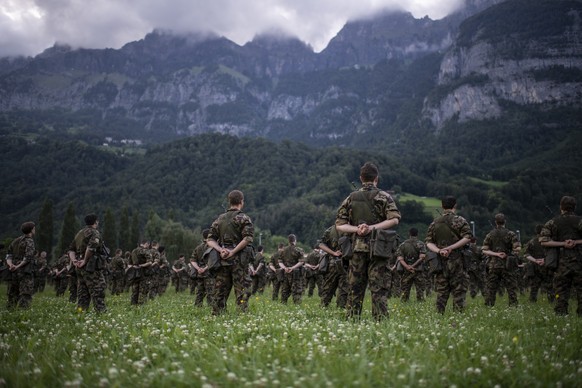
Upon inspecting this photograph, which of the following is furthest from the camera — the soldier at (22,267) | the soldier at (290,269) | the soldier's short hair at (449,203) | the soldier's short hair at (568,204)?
the soldier at (290,269)

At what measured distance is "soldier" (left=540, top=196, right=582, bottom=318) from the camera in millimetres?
9930

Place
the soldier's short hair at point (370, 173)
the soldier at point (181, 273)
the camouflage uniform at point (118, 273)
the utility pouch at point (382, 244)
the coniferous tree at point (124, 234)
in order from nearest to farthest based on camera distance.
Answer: the utility pouch at point (382, 244), the soldier's short hair at point (370, 173), the camouflage uniform at point (118, 273), the soldier at point (181, 273), the coniferous tree at point (124, 234)

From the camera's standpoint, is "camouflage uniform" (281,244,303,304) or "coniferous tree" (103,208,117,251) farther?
"coniferous tree" (103,208,117,251)

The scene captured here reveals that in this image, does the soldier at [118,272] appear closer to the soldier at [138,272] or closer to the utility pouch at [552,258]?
the soldier at [138,272]

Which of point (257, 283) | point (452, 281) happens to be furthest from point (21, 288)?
point (257, 283)

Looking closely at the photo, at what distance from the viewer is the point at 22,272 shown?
1388 cm

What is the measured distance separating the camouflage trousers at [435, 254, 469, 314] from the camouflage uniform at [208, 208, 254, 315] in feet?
16.0

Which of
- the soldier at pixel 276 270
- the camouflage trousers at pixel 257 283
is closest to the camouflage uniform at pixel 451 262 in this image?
the soldier at pixel 276 270

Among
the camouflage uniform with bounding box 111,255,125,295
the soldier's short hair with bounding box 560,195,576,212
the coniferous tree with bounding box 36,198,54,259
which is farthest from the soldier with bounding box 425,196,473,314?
the coniferous tree with bounding box 36,198,54,259

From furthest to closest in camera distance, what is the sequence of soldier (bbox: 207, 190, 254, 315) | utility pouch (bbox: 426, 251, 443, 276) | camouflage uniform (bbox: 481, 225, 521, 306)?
camouflage uniform (bbox: 481, 225, 521, 306) < utility pouch (bbox: 426, 251, 443, 276) < soldier (bbox: 207, 190, 254, 315)

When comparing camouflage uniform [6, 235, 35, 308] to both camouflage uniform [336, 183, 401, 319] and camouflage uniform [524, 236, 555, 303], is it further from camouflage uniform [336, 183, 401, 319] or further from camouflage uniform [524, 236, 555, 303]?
camouflage uniform [524, 236, 555, 303]

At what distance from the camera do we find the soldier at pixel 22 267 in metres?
13.7

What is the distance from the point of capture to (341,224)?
8.30 metres

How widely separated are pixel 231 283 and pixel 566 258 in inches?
323
